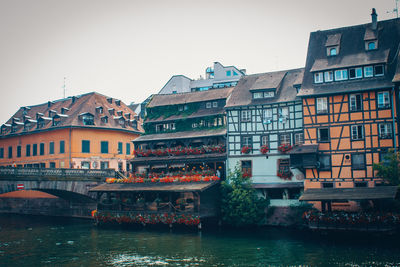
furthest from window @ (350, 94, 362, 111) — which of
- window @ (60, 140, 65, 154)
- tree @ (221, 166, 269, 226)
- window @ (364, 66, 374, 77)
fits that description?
window @ (60, 140, 65, 154)

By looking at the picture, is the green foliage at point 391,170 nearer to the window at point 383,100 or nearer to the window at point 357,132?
the window at point 357,132

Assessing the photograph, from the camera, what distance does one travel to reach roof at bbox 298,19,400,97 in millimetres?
39938

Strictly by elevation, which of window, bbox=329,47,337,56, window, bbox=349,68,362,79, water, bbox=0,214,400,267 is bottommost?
water, bbox=0,214,400,267

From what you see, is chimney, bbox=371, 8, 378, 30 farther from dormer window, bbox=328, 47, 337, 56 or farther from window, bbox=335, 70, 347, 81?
window, bbox=335, 70, 347, 81

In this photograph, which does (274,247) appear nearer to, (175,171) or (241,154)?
(241,154)

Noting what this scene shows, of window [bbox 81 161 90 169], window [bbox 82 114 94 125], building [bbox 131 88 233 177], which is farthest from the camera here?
window [bbox 82 114 94 125]

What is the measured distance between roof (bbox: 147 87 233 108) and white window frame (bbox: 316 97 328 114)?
12.1 metres

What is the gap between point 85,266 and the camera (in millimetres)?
27312

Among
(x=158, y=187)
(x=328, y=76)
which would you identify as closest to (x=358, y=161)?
(x=328, y=76)

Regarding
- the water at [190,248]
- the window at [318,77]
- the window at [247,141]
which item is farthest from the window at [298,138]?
the water at [190,248]

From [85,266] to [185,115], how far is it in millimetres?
27683

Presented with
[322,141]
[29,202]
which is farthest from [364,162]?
[29,202]

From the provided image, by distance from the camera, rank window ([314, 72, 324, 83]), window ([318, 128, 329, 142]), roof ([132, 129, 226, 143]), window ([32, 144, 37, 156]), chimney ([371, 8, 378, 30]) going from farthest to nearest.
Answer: window ([32, 144, 37, 156])
roof ([132, 129, 226, 143])
chimney ([371, 8, 378, 30])
window ([314, 72, 324, 83])
window ([318, 128, 329, 142])

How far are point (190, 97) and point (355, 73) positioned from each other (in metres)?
20.2
